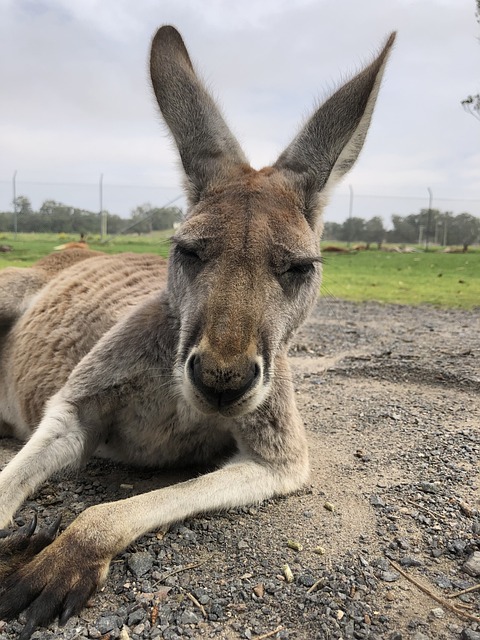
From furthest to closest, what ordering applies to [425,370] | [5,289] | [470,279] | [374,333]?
[470,279], [374,333], [425,370], [5,289]

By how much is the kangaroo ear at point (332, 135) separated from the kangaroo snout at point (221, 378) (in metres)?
1.08

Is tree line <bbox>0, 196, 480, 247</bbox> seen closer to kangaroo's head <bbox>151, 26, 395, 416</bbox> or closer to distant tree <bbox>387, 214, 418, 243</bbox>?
distant tree <bbox>387, 214, 418, 243</bbox>

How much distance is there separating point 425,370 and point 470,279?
10.4 meters

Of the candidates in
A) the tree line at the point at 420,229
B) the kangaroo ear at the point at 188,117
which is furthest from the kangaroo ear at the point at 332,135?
the tree line at the point at 420,229

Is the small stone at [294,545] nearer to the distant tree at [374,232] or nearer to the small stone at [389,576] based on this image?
the small stone at [389,576]

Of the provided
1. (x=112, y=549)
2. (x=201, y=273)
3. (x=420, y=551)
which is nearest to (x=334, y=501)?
(x=420, y=551)

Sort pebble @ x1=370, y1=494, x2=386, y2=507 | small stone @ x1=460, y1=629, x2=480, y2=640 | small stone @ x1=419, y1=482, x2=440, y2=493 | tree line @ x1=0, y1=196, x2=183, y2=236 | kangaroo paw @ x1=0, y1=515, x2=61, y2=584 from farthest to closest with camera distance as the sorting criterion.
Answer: tree line @ x1=0, y1=196, x2=183, y2=236
small stone @ x1=419, y1=482, x2=440, y2=493
pebble @ x1=370, y1=494, x2=386, y2=507
kangaroo paw @ x1=0, y1=515, x2=61, y2=584
small stone @ x1=460, y1=629, x2=480, y2=640

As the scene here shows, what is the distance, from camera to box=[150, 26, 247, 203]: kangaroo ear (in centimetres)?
274

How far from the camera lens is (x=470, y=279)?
14.1m

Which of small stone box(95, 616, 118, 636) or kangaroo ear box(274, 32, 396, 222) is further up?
kangaroo ear box(274, 32, 396, 222)

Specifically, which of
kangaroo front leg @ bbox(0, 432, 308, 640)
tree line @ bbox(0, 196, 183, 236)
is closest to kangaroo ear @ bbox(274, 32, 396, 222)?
kangaroo front leg @ bbox(0, 432, 308, 640)

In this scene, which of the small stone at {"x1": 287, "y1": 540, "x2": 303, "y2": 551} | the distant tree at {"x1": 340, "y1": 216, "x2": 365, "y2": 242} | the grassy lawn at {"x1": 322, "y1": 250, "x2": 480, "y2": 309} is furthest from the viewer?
the distant tree at {"x1": 340, "y1": 216, "x2": 365, "y2": 242}

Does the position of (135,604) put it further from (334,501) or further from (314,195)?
(314,195)

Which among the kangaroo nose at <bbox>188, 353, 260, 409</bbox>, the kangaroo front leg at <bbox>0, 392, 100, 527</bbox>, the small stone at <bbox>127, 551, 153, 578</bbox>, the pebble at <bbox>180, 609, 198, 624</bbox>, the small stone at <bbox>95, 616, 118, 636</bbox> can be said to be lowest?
the pebble at <bbox>180, 609, 198, 624</bbox>
